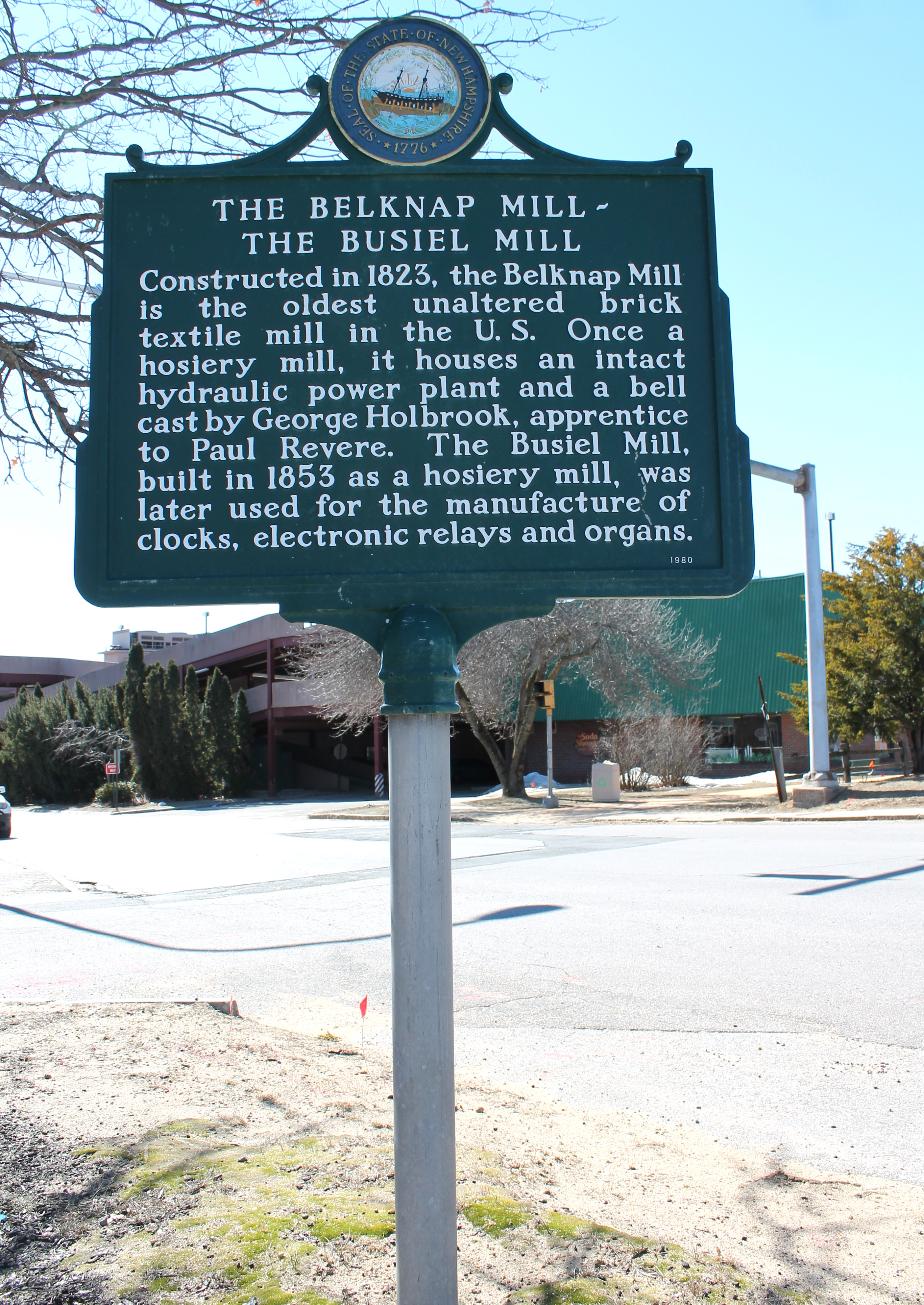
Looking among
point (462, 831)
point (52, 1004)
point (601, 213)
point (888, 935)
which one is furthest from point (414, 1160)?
point (462, 831)

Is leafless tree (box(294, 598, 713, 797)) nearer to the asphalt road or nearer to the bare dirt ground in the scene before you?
the asphalt road

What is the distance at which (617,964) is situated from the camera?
840cm

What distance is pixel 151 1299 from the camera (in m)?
2.85

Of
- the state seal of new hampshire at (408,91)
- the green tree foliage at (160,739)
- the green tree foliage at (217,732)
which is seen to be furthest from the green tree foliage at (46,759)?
the state seal of new hampshire at (408,91)

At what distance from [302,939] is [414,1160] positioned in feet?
24.7

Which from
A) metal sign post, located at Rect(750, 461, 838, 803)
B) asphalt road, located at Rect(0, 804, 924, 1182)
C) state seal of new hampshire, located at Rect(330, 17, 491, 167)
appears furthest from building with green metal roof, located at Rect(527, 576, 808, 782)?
state seal of new hampshire, located at Rect(330, 17, 491, 167)

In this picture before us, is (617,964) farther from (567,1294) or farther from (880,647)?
(880,647)

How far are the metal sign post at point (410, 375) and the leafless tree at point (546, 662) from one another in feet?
93.5

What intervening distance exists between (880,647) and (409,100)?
88.4ft

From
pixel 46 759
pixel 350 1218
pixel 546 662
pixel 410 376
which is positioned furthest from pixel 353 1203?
pixel 46 759

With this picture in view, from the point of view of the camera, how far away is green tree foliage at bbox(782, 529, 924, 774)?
2797 cm

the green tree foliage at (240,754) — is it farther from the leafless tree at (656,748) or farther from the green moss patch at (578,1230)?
the green moss patch at (578,1230)

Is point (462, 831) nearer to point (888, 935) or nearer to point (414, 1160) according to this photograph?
point (888, 935)

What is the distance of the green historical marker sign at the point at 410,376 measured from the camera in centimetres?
328
